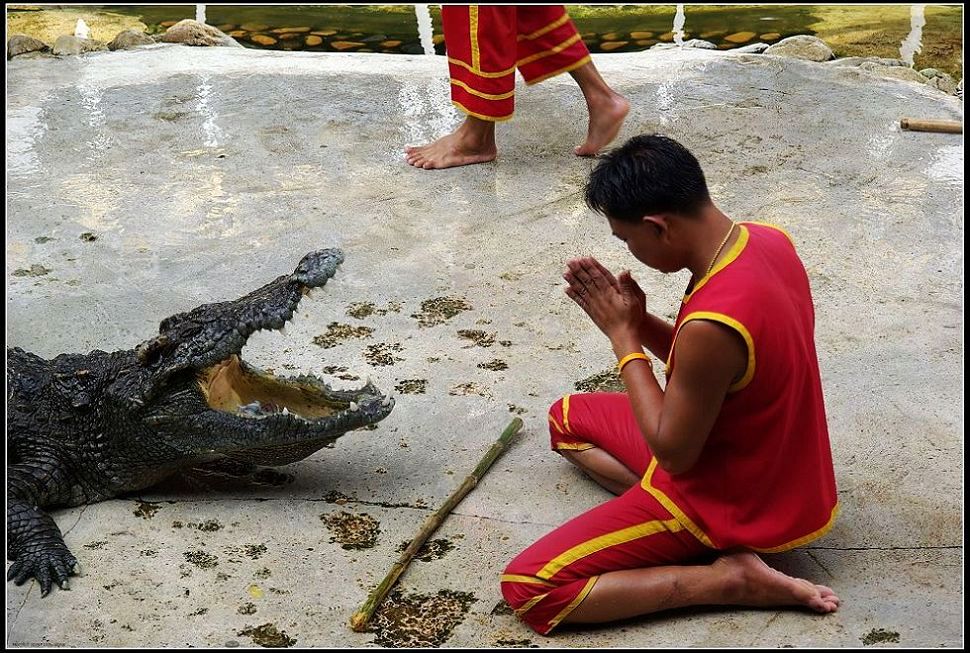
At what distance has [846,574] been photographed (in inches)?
103

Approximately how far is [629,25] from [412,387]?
244 inches

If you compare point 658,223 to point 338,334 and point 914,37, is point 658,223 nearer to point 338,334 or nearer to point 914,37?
point 338,334

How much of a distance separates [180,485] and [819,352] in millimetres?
2148

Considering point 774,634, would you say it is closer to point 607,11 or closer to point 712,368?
point 712,368

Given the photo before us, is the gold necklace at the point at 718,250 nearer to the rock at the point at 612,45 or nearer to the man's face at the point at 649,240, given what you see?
the man's face at the point at 649,240

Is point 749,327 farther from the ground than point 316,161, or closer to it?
farther from the ground

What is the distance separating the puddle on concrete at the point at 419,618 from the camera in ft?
8.10

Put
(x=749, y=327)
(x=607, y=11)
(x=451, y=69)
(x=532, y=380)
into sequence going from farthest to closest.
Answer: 1. (x=607, y=11)
2. (x=451, y=69)
3. (x=532, y=380)
4. (x=749, y=327)

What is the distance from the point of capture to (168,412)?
3062 millimetres

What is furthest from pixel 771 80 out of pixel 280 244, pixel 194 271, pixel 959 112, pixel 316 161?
A: pixel 194 271

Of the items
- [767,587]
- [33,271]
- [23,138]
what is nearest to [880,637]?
[767,587]

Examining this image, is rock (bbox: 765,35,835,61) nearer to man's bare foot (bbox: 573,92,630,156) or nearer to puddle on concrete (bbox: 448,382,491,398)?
man's bare foot (bbox: 573,92,630,156)

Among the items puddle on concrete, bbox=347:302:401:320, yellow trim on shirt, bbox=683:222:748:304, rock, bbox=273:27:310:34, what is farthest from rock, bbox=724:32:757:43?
yellow trim on shirt, bbox=683:222:748:304

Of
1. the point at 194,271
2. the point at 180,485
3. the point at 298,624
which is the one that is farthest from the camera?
the point at 194,271
